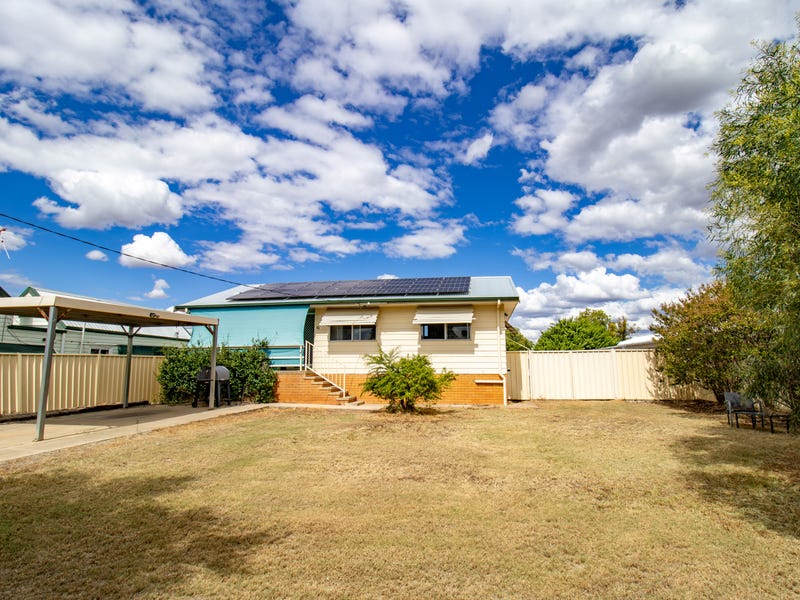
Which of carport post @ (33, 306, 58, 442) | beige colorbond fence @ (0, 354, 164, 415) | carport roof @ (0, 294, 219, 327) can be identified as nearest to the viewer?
carport post @ (33, 306, 58, 442)

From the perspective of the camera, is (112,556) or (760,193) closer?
(112,556)

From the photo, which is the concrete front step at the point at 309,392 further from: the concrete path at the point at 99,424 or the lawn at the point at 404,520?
the lawn at the point at 404,520

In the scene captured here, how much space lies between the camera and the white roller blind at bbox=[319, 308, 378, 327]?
16672mm

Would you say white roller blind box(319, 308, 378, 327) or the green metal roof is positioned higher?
the green metal roof

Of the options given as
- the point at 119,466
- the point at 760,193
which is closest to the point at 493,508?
the point at 760,193

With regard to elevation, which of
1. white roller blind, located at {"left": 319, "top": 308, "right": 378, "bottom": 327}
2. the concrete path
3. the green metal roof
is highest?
the green metal roof

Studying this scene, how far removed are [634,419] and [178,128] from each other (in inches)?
653

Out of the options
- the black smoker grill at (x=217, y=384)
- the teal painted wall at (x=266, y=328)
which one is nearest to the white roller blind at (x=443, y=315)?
the teal painted wall at (x=266, y=328)

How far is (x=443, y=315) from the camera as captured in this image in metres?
16.2

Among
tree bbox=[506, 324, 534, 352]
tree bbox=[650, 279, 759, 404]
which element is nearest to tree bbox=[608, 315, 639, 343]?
tree bbox=[506, 324, 534, 352]

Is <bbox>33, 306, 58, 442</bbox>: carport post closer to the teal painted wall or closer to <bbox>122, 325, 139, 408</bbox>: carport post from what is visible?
<bbox>122, 325, 139, 408</bbox>: carport post

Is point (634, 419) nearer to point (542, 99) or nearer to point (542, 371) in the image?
point (542, 371)

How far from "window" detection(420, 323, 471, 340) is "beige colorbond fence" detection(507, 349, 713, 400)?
278cm

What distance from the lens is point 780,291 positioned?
494 cm
